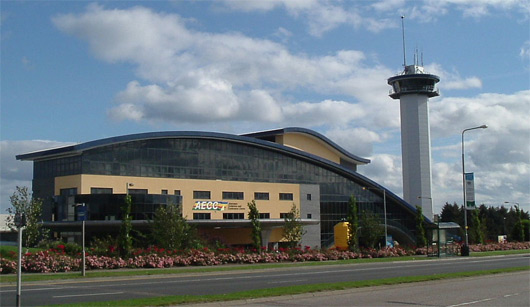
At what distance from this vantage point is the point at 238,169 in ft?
229

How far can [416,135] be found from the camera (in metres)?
92.6

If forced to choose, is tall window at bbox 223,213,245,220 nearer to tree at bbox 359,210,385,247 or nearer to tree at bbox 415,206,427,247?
tree at bbox 359,210,385,247

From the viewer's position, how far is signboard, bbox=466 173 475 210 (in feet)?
162

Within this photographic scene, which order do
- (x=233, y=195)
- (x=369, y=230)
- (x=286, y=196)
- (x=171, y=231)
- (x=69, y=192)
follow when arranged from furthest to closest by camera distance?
(x=286, y=196), (x=233, y=195), (x=369, y=230), (x=69, y=192), (x=171, y=231)

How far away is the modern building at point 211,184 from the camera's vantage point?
57.4 m

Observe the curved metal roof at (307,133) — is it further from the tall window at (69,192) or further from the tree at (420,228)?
the tall window at (69,192)

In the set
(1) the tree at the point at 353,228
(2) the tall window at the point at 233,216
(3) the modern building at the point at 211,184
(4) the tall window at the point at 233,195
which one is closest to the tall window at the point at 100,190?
(3) the modern building at the point at 211,184

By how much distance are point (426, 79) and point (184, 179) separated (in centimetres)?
4554

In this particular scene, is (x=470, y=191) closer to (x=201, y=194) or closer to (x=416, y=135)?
(x=201, y=194)

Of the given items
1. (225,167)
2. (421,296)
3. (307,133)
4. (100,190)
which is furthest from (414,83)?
(421,296)

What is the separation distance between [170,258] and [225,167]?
29.4 meters

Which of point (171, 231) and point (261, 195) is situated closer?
point (171, 231)

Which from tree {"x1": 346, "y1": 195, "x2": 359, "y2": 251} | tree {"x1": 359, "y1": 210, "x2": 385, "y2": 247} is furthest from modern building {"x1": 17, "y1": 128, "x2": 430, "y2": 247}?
tree {"x1": 346, "y1": 195, "x2": 359, "y2": 251}

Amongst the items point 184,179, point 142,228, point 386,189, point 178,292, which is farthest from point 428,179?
point 178,292
